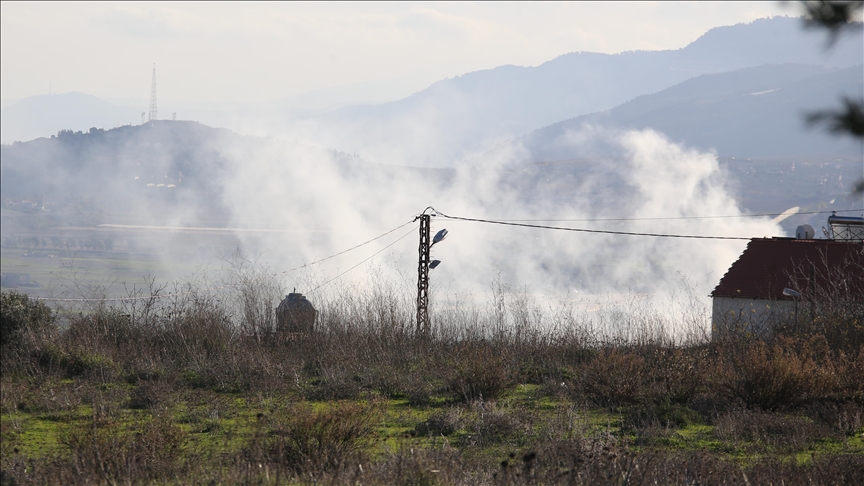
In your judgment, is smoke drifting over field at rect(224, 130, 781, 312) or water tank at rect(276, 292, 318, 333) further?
smoke drifting over field at rect(224, 130, 781, 312)

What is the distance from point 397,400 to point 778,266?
72.9ft

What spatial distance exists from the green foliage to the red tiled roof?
74.1 ft

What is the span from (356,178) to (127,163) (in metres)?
37.5

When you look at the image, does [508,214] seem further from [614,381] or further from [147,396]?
[147,396]

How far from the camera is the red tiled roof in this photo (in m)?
28.1

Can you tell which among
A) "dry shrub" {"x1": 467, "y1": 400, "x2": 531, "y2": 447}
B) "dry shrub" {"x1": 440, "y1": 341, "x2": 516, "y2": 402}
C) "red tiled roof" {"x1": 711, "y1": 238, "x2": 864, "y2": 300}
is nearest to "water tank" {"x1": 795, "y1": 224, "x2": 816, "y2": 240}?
"red tiled roof" {"x1": 711, "y1": 238, "x2": 864, "y2": 300}

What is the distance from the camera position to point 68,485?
19.5 ft

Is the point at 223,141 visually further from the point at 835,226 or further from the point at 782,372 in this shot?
the point at 782,372

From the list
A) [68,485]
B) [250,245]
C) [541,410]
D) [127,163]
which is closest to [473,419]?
[541,410]

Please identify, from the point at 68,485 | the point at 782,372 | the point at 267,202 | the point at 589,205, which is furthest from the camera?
the point at 589,205

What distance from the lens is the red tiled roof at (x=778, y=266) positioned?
28078 mm

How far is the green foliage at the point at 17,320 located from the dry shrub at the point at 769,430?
11463 millimetres

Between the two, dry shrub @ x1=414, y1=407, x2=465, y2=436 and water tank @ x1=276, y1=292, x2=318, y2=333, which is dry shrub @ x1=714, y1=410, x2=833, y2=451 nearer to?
dry shrub @ x1=414, y1=407, x2=465, y2=436

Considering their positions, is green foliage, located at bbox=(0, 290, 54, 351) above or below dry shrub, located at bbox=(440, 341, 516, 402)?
above
